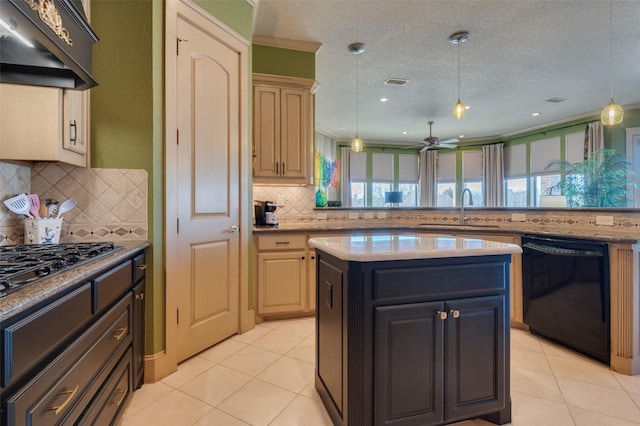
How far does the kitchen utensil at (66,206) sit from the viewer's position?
1.82 metres

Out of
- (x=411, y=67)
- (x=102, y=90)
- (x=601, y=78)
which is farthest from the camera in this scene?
(x=601, y=78)

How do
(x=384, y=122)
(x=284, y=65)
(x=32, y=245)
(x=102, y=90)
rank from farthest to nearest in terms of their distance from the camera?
(x=384, y=122)
(x=284, y=65)
(x=102, y=90)
(x=32, y=245)

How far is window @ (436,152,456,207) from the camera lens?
9.02m

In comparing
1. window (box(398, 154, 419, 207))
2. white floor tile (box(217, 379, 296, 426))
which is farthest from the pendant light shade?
window (box(398, 154, 419, 207))

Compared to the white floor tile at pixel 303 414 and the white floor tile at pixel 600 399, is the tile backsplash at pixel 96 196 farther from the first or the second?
the white floor tile at pixel 600 399

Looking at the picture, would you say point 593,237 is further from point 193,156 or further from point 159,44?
point 159,44

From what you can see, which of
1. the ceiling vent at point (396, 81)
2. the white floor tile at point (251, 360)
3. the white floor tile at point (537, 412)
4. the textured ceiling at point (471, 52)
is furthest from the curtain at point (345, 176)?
the white floor tile at point (537, 412)

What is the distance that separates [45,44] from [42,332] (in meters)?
0.96

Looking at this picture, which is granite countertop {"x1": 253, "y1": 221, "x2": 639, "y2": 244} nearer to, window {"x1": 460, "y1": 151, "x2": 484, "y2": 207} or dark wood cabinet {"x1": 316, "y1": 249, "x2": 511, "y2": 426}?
dark wood cabinet {"x1": 316, "y1": 249, "x2": 511, "y2": 426}

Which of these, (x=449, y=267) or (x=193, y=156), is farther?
(x=193, y=156)

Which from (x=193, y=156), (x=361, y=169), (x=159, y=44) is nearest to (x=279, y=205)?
(x=193, y=156)

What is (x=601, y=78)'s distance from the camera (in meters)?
4.41

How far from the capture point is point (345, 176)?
865cm

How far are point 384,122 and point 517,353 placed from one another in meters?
5.60
